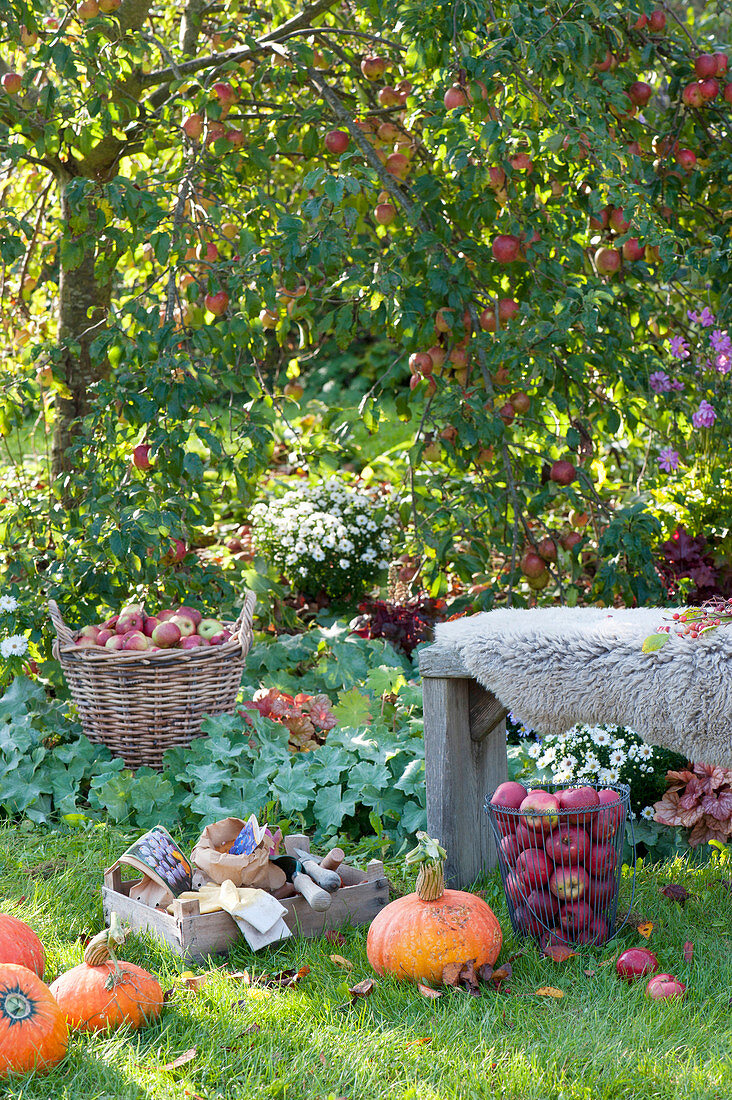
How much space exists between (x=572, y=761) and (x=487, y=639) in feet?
2.04

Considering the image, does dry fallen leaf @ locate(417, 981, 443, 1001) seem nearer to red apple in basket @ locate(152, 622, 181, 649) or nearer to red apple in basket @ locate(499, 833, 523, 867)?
red apple in basket @ locate(499, 833, 523, 867)

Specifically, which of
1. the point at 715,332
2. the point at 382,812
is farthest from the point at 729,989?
the point at 715,332

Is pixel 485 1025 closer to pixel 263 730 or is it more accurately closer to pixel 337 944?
pixel 337 944

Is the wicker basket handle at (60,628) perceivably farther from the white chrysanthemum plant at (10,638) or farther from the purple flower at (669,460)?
the purple flower at (669,460)

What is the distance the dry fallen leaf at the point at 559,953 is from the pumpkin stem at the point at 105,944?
0.82 meters

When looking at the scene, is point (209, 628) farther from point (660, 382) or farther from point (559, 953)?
point (660, 382)

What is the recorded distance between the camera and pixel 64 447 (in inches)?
152

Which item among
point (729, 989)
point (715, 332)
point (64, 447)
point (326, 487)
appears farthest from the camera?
point (326, 487)

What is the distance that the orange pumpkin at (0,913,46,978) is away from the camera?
1800 millimetres

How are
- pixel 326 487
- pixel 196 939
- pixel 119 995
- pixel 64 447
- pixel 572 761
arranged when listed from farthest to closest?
pixel 326 487, pixel 64 447, pixel 572 761, pixel 196 939, pixel 119 995

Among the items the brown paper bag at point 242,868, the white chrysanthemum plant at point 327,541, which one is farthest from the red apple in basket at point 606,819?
the white chrysanthemum plant at point 327,541

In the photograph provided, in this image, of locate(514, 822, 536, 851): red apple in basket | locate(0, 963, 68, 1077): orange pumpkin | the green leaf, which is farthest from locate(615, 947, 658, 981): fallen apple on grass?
the green leaf

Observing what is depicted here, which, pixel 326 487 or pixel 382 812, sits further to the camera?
pixel 326 487

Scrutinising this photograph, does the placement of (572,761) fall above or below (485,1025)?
above
